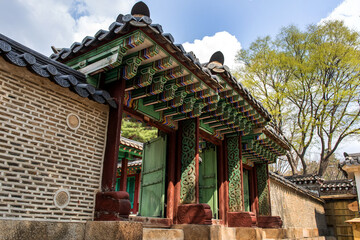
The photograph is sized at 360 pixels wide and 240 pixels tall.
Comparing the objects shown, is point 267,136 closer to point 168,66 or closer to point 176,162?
point 176,162

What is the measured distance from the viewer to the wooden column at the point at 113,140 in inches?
187

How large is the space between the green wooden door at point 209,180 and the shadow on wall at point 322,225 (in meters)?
12.8

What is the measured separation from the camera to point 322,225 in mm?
19656

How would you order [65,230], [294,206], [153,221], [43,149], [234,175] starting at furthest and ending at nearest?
[294,206]
[234,175]
[153,221]
[43,149]
[65,230]

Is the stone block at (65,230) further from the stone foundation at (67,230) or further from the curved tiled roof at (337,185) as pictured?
the curved tiled roof at (337,185)

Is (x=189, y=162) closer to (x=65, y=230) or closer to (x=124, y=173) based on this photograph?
(x=65, y=230)

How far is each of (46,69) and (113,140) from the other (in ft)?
4.81

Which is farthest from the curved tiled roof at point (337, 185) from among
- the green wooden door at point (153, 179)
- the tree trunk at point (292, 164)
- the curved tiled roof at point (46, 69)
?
the curved tiled roof at point (46, 69)

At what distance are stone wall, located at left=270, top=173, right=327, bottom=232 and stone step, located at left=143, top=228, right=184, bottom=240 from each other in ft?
25.0

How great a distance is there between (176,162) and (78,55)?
3.09 meters

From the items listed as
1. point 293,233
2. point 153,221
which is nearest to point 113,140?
point 153,221

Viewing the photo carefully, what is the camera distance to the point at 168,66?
5277 mm

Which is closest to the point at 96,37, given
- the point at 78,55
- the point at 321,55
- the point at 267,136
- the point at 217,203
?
the point at 78,55

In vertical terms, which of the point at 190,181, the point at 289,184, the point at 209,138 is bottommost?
the point at 190,181
